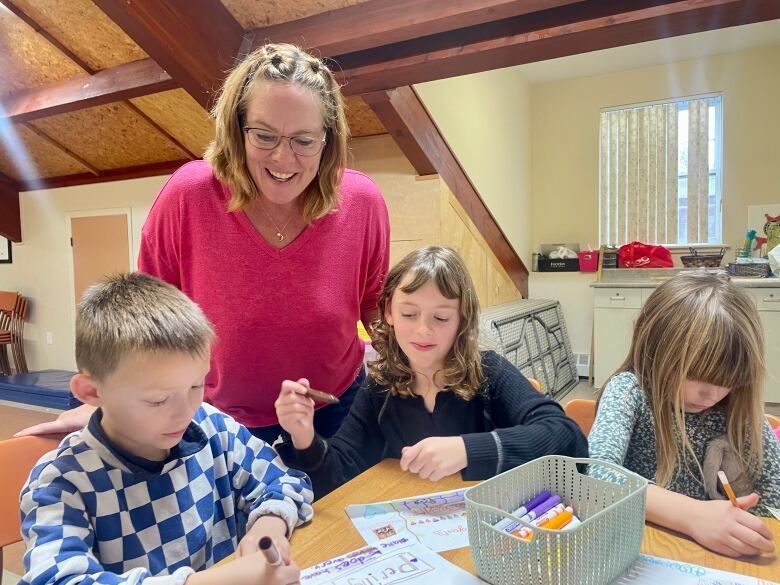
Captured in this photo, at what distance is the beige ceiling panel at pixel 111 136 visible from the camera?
12.6 ft

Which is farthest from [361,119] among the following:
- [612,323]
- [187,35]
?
[612,323]

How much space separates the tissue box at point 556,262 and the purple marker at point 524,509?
4194 mm

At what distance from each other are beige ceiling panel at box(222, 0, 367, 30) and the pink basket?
3.11 meters

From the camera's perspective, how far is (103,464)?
0.78m

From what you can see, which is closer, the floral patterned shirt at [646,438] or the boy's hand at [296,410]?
the boy's hand at [296,410]

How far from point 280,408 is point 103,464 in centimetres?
29

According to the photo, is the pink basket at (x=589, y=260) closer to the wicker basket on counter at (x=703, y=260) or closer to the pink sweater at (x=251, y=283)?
the wicker basket on counter at (x=703, y=260)

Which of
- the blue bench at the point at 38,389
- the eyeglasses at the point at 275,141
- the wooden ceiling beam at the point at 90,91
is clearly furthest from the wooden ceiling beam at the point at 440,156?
the blue bench at the point at 38,389

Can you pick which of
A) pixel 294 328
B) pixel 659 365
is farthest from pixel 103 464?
pixel 659 365

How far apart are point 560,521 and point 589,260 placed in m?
4.23

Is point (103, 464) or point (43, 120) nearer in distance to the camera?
point (103, 464)

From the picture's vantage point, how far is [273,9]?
2.51 meters

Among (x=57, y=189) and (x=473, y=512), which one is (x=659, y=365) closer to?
(x=473, y=512)

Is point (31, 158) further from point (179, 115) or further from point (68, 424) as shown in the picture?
point (68, 424)
